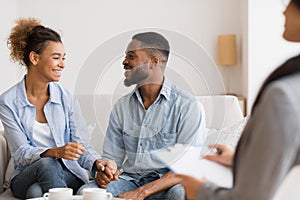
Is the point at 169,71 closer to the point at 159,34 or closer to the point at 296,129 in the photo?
the point at 159,34

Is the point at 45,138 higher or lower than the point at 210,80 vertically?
lower

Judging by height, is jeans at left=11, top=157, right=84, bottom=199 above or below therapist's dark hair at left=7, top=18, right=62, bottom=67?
below

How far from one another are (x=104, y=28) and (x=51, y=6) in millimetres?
427

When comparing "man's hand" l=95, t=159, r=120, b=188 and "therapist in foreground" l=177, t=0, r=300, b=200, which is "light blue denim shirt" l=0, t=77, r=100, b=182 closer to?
"man's hand" l=95, t=159, r=120, b=188

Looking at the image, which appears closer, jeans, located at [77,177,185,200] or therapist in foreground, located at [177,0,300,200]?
therapist in foreground, located at [177,0,300,200]

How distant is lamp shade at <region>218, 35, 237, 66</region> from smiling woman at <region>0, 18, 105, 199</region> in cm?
157

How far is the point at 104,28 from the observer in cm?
426

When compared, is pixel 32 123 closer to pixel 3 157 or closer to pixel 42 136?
pixel 42 136

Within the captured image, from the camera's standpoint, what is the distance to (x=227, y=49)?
4.06 meters

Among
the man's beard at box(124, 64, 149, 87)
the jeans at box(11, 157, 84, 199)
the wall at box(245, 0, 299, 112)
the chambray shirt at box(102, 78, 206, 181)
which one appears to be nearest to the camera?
the man's beard at box(124, 64, 149, 87)

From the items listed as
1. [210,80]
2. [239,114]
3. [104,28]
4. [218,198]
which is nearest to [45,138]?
[239,114]

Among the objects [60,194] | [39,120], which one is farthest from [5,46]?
[60,194]

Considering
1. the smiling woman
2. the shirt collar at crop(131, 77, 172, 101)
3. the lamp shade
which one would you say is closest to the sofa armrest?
the smiling woman

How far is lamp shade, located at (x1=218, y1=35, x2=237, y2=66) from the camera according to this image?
Answer: 406 cm
